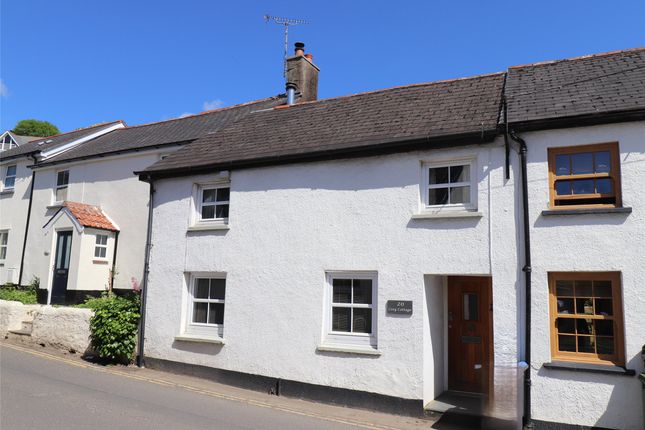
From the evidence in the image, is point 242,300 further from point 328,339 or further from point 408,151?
point 408,151

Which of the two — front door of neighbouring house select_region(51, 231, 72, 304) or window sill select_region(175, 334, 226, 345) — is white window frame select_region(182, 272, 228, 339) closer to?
window sill select_region(175, 334, 226, 345)

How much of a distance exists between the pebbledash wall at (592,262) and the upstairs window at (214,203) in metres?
6.65

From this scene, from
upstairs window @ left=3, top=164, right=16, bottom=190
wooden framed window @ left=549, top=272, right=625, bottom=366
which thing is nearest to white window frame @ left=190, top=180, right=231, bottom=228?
wooden framed window @ left=549, top=272, right=625, bottom=366

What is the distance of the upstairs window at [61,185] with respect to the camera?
62.1 feet

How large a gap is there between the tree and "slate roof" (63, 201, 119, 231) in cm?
3674

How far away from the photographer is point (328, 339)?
9531mm

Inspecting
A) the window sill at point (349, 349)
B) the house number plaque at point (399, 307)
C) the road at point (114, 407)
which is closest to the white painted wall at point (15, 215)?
the road at point (114, 407)

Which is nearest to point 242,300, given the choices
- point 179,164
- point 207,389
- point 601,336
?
point 207,389

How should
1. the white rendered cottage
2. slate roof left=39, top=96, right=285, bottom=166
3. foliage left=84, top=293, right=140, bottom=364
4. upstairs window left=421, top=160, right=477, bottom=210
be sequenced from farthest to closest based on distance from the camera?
slate roof left=39, top=96, right=285, bottom=166 < foliage left=84, top=293, right=140, bottom=364 < upstairs window left=421, top=160, right=477, bottom=210 < the white rendered cottage


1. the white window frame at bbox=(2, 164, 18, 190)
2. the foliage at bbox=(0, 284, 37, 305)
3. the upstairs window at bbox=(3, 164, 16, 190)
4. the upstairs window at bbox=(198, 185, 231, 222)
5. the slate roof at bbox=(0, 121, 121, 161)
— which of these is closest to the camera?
the upstairs window at bbox=(198, 185, 231, 222)

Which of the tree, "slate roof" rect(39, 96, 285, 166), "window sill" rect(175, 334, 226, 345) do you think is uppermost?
the tree

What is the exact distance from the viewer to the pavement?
23.5ft

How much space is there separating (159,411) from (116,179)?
11.5 metres

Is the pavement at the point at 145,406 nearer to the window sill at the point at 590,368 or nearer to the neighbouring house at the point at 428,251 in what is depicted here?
the neighbouring house at the point at 428,251
